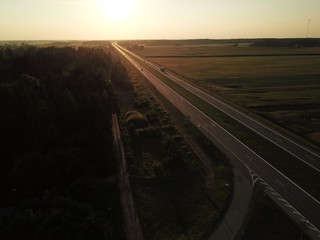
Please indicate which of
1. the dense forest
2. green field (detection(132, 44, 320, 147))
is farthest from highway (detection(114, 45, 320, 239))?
the dense forest

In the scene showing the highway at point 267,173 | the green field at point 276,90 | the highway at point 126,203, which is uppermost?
the green field at point 276,90

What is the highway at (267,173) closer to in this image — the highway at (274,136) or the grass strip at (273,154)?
the grass strip at (273,154)

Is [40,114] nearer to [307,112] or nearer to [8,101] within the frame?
[8,101]

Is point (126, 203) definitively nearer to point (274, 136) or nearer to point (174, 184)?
point (174, 184)

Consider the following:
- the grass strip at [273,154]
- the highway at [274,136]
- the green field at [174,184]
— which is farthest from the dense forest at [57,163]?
the highway at [274,136]

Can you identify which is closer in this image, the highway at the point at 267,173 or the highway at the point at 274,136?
the highway at the point at 267,173

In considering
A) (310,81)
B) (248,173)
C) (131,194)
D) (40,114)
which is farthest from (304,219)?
(310,81)

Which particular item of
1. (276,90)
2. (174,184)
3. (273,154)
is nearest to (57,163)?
(174,184)

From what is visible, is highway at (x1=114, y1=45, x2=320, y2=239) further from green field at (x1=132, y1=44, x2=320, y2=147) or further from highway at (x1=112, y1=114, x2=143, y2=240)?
highway at (x1=112, y1=114, x2=143, y2=240)
